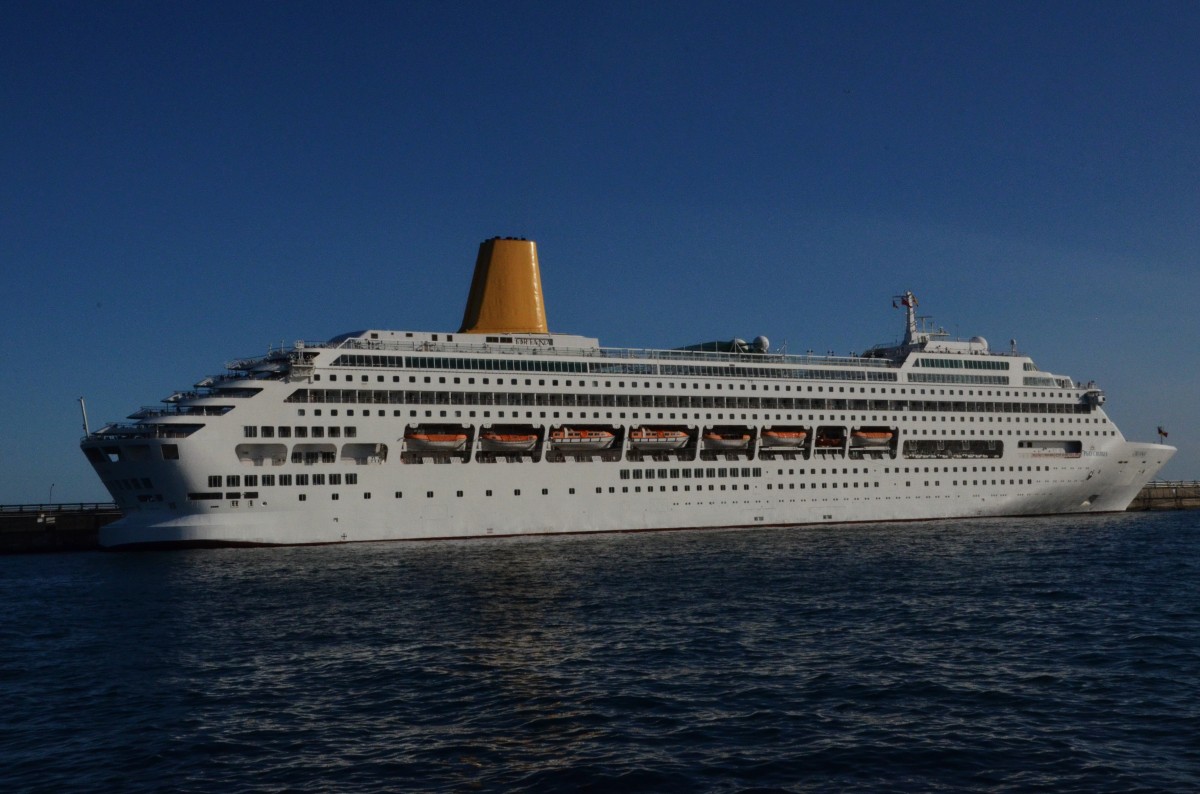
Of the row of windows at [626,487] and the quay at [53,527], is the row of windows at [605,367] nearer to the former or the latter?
the row of windows at [626,487]

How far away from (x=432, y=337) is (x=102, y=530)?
19.9 meters

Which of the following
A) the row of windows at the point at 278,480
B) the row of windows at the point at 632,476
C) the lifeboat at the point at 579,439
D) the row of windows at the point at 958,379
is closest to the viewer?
the row of windows at the point at 278,480

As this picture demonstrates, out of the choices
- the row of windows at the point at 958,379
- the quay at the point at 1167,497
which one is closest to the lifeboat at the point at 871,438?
the row of windows at the point at 958,379

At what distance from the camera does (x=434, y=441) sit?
53656 millimetres

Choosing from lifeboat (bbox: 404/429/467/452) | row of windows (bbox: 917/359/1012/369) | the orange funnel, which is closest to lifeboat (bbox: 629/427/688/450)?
the orange funnel

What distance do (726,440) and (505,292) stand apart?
54.9 feet

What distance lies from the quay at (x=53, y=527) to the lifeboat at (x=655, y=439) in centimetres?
3340

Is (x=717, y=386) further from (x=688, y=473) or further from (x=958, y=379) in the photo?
(x=958, y=379)

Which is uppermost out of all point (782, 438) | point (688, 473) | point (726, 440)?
point (782, 438)

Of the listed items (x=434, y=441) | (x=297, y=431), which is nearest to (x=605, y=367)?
(x=434, y=441)

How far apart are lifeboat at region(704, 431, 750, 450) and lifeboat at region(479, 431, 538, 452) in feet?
38.5

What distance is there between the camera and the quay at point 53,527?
6028cm

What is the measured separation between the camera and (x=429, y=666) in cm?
2306

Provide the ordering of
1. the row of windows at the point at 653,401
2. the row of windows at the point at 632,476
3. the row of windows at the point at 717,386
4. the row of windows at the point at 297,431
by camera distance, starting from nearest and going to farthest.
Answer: the row of windows at the point at 632,476 → the row of windows at the point at 297,431 → the row of windows at the point at 653,401 → the row of windows at the point at 717,386
